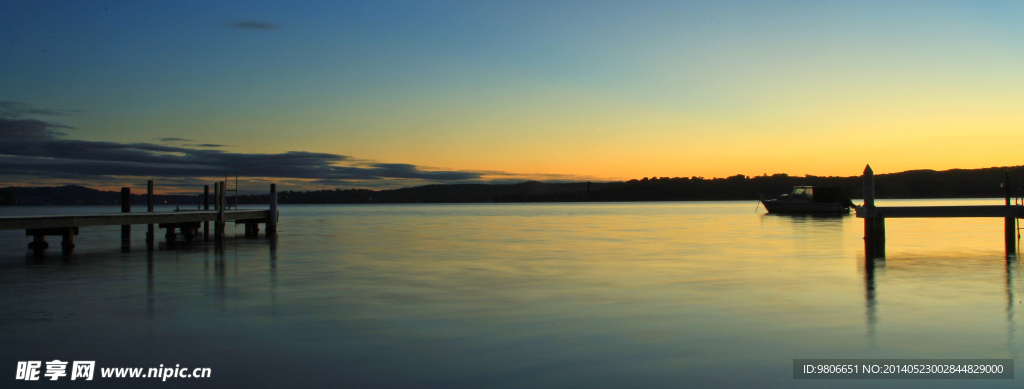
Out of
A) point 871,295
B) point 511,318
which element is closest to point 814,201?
point 871,295

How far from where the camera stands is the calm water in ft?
20.8

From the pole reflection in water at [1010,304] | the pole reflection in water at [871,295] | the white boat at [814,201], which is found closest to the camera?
the pole reflection in water at [1010,304]

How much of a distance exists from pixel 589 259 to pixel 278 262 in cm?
816

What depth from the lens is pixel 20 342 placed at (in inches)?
292

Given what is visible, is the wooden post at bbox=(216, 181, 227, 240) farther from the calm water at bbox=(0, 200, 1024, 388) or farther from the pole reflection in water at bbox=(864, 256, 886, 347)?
the pole reflection in water at bbox=(864, 256, 886, 347)

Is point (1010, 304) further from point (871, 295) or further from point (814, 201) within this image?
point (814, 201)

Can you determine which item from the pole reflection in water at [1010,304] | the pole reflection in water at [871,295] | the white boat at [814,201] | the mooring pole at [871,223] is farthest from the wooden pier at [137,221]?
the white boat at [814,201]

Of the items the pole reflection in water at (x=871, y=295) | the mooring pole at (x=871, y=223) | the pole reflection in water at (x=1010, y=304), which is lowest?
the pole reflection in water at (x=871, y=295)

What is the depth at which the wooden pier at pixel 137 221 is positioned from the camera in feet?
69.6

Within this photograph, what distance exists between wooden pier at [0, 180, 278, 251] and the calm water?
365cm

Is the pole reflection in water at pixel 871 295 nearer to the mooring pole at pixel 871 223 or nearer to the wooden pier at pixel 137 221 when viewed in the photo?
the mooring pole at pixel 871 223

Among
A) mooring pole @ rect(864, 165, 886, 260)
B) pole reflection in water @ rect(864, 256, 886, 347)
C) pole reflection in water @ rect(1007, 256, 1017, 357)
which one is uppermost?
mooring pole @ rect(864, 165, 886, 260)

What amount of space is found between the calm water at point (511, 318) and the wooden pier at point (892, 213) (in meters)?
1.15

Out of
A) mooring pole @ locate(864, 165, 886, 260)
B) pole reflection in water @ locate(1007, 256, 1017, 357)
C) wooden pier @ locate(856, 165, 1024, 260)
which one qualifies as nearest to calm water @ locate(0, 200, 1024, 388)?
pole reflection in water @ locate(1007, 256, 1017, 357)
